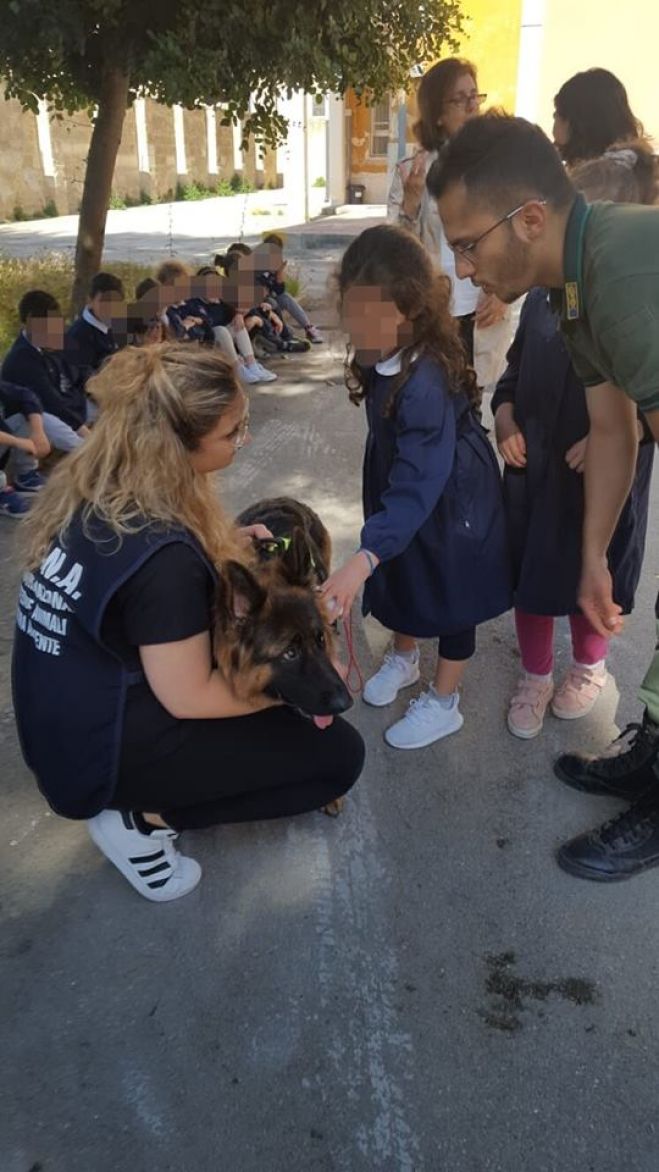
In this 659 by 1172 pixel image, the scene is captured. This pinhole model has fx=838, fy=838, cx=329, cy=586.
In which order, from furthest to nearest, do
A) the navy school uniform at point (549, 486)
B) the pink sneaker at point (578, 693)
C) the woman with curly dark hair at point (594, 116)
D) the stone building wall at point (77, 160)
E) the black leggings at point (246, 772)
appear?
the stone building wall at point (77, 160)
the pink sneaker at point (578, 693)
the woman with curly dark hair at point (594, 116)
the navy school uniform at point (549, 486)
the black leggings at point (246, 772)

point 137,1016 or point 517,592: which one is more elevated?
point 517,592

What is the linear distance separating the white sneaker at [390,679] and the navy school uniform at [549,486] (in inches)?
24.0

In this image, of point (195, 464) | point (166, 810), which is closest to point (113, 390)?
point (195, 464)

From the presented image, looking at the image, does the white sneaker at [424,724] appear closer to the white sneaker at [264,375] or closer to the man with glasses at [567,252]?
the man with glasses at [567,252]

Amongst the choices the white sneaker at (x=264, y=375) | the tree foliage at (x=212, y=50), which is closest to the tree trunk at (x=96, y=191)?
the tree foliage at (x=212, y=50)

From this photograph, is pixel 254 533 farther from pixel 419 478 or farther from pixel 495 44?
pixel 495 44

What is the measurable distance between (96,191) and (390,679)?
6.83 metres

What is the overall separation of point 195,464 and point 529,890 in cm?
157

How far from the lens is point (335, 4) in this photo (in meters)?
6.19

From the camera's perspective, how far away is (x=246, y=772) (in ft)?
7.92

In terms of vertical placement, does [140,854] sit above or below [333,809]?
above

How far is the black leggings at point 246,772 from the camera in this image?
2.30m

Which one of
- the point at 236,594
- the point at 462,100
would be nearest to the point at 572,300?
the point at 236,594

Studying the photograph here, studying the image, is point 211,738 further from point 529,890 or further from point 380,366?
point 380,366
